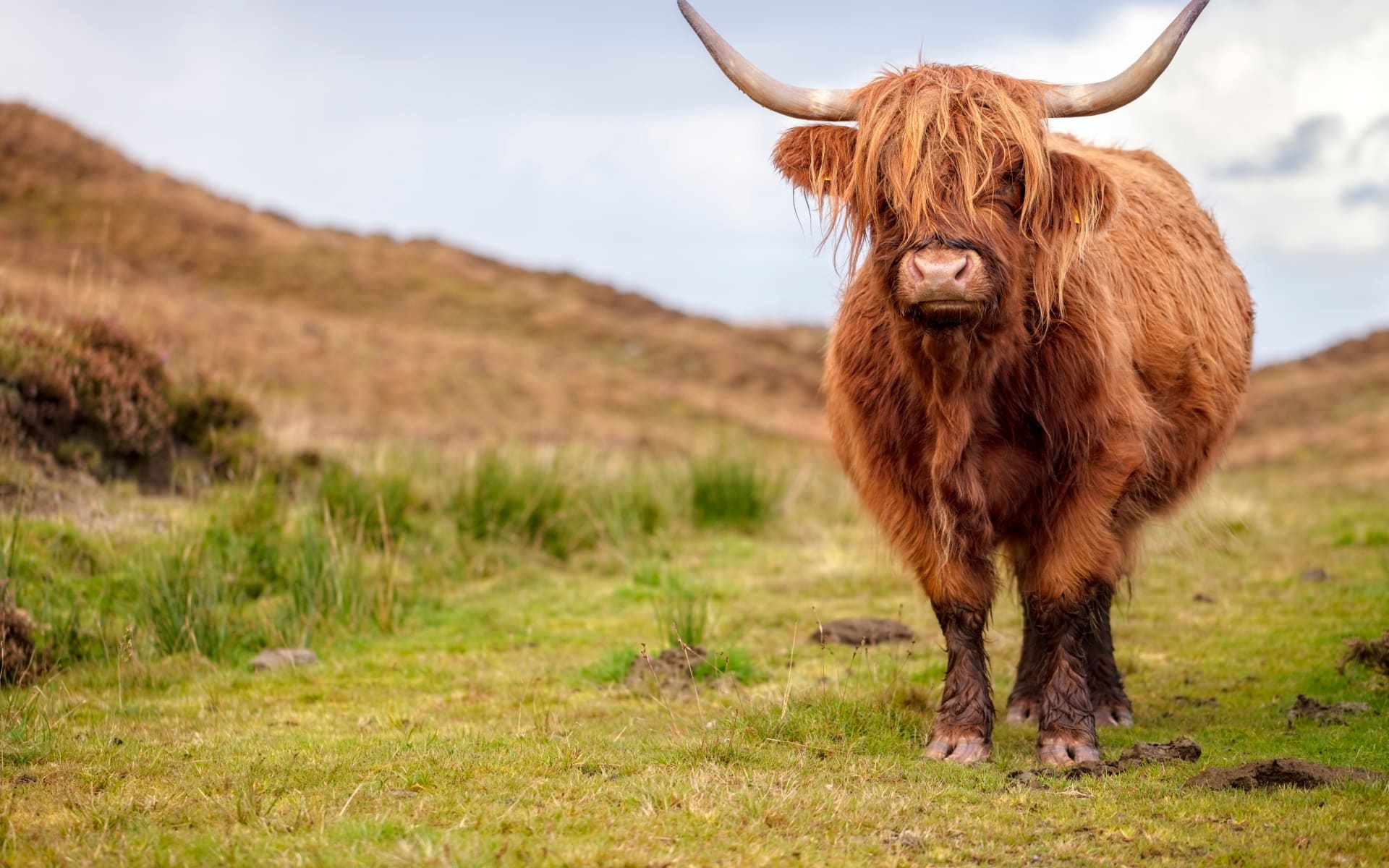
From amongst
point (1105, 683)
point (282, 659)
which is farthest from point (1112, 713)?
point (282, 659)

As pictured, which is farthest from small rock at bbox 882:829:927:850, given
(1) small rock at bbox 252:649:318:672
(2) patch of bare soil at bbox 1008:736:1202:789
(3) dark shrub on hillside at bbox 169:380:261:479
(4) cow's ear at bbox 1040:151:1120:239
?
(3) dark shrub on hillside at bbox 169:380:261:479

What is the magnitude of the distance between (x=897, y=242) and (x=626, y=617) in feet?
→ 12.8

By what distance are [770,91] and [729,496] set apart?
6.20 m

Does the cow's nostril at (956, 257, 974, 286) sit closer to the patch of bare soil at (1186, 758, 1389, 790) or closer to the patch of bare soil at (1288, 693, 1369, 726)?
the patch of bare soil at (1186, 758, 1389, 790)

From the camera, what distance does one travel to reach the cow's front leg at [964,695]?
4312 mm

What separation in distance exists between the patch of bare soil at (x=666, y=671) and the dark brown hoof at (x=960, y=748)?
134cm

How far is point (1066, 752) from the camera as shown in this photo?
14.1 feet

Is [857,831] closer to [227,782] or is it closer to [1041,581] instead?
[1041,581]

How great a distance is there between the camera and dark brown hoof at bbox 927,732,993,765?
14.0 feet

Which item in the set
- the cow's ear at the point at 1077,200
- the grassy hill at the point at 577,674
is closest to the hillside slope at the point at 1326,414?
the grassy hill at the point at 577,674

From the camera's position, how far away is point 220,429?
33.2 feet

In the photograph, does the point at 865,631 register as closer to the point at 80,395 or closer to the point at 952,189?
the point at 952,189

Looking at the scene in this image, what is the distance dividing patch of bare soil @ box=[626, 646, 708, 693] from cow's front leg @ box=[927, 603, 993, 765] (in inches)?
51.6

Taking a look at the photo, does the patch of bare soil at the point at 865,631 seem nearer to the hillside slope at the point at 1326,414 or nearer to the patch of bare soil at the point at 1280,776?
the patch of bare soil at the point at 1280,776
